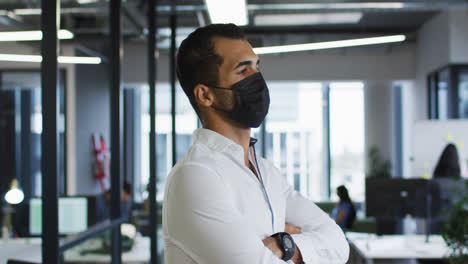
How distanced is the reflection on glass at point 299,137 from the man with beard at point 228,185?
930cm

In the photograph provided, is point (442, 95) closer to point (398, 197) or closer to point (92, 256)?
point (398, 197)

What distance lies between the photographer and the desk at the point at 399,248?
459cm

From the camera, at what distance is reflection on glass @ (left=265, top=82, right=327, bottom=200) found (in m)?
10.6

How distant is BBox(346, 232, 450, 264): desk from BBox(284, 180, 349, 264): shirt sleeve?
3352mm

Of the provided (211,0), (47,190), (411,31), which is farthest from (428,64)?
(47,190)

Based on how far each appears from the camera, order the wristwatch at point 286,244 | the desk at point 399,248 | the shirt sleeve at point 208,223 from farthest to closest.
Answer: the desk at point 399,248 → the wristwatch at point 286,244 → the shirt sleeve at point 208,223

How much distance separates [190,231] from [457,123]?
262 inches

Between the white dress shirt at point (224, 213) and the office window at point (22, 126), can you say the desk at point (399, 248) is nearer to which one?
the office window at point (22, 126)

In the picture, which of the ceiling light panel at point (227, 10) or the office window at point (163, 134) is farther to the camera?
the office window at point (163, 134)

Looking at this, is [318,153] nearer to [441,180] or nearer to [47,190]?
[441,180]

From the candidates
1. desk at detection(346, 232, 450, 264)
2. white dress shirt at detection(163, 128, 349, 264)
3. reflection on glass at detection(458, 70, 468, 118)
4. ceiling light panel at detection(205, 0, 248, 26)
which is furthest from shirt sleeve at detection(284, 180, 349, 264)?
reflection on glass at detection(458, 70, 468, 118)

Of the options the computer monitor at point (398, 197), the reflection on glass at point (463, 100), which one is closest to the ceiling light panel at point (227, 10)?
the computer monitor at point (398, 197)

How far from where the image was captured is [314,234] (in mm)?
1304

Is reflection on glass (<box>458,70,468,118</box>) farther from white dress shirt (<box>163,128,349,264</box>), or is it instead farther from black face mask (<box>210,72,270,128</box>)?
black face mask (<box>210,72,270,128</box>)
